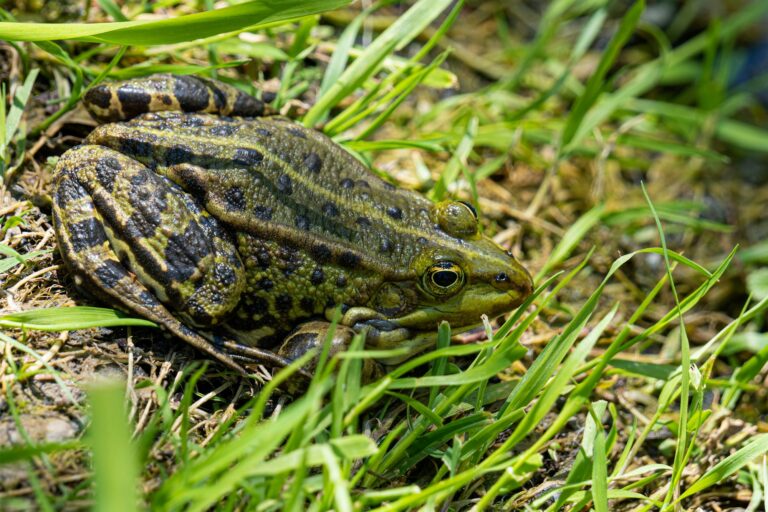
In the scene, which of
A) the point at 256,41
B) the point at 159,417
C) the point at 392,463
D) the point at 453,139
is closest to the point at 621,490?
the point at 392,463

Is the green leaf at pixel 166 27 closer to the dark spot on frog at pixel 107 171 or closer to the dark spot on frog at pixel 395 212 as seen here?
the dark spot on frog at pixel 107 171

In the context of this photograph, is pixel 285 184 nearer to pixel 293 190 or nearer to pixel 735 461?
pixel 293 190

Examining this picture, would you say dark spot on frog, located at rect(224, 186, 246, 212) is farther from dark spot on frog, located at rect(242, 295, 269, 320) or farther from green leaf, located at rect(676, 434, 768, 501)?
green leaf, located at rect(676, 434, 768, 501)

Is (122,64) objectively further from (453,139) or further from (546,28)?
(546,28)

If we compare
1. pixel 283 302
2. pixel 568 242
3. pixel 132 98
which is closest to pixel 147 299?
pixel 283 302

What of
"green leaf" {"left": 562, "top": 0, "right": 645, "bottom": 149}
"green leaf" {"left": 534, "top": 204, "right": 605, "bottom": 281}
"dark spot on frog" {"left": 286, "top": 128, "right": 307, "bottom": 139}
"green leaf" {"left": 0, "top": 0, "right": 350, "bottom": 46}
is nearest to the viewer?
"green leaf" {"left": 0, "top": 0, "right": 350, "bottom": 46}

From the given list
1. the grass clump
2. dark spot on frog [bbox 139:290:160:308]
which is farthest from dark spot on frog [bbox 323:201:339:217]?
dark spot on frog [bbox 139:290:160:308]
